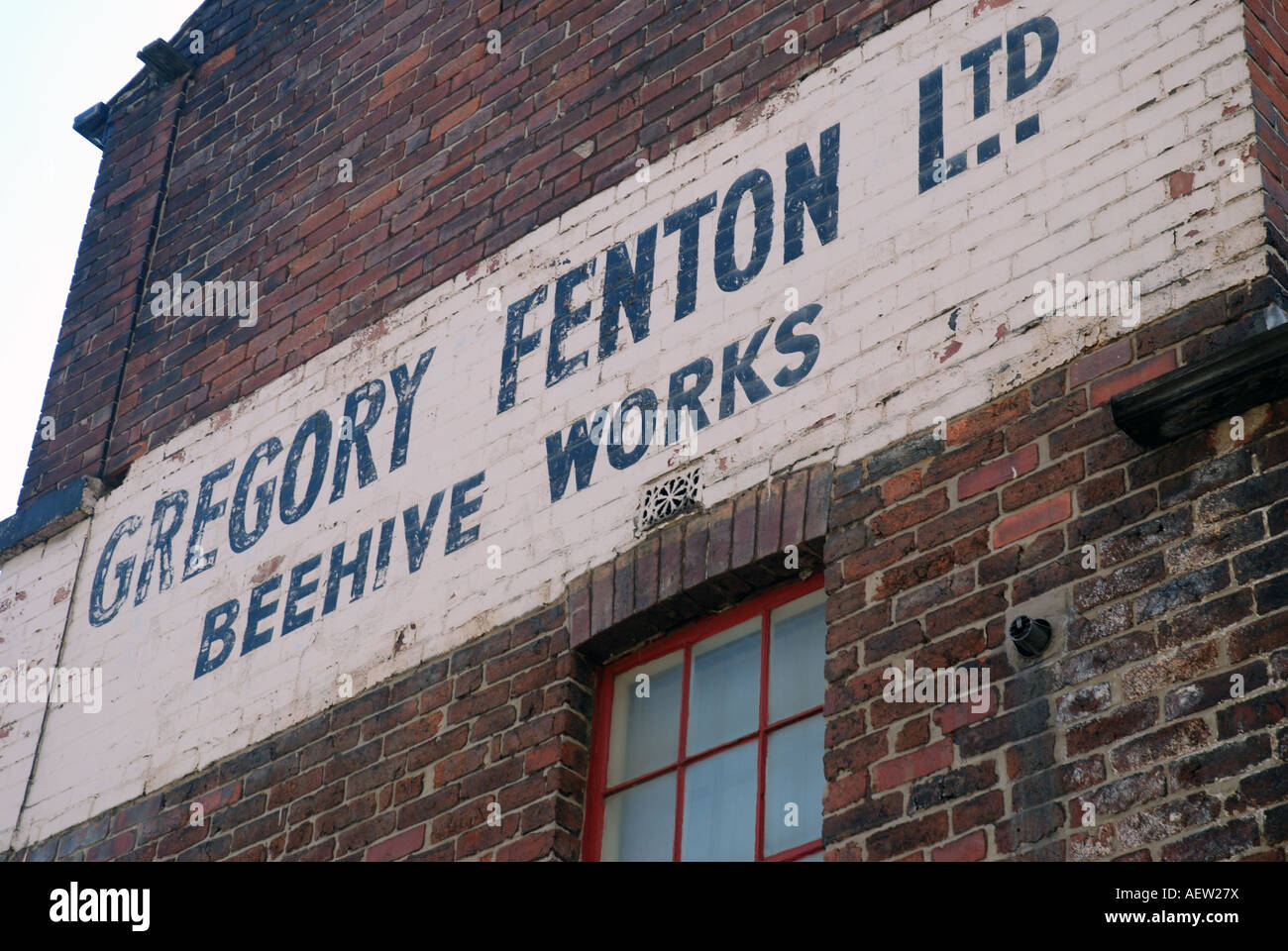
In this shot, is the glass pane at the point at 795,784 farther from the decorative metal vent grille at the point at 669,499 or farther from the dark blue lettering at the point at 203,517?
the dark blue lettering at the point at 203,517

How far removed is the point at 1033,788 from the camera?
5.52 metres

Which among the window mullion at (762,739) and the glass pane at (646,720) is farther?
the glass pane at (646,720)

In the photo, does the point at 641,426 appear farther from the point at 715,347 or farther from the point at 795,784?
the point at 795,784

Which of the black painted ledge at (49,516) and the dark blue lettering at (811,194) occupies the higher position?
the dark blue lettering at (811,194)

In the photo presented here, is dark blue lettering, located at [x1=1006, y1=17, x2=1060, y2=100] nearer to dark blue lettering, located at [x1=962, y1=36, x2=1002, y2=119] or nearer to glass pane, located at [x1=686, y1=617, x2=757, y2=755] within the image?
dark blue lettering, located at [x1=962, y1=36, x2=1002, y2=119]

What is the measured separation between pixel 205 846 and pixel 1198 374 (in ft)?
13.9

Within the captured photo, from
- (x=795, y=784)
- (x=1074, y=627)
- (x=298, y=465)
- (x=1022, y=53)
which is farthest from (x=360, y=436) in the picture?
(x=1074, y=627)

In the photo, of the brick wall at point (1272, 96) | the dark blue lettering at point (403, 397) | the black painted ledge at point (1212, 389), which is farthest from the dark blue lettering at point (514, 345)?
the brick wall at point (1272, 96)

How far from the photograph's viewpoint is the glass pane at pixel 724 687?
6.64 m

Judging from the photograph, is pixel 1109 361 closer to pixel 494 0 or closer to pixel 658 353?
pixel 658 353

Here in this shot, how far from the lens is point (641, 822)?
6723 millimetres

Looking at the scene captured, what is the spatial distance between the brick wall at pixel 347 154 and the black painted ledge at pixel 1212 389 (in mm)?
2402

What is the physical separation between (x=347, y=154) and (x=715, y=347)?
9.75ft

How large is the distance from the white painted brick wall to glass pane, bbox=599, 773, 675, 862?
89 centimetres
